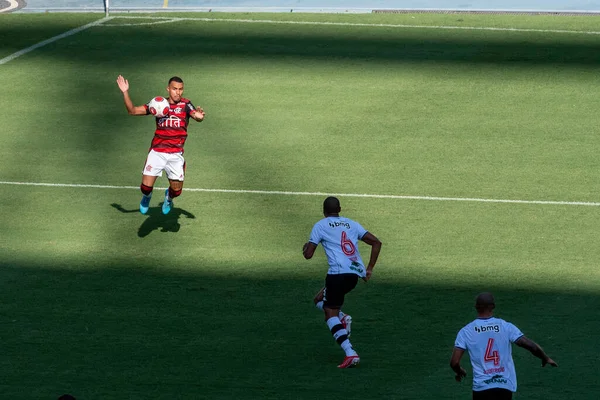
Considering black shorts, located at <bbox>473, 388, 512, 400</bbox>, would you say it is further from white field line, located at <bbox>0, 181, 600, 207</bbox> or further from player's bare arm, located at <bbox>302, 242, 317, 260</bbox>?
white field line, located at <bbox>0, 181, 600, 207</bbox>

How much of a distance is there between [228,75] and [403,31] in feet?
18.7

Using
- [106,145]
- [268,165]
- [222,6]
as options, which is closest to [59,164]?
[106,145]

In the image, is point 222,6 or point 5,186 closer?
point 5,186

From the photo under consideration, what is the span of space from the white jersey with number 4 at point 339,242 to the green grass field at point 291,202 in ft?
4.08

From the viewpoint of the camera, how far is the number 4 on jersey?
1092cm

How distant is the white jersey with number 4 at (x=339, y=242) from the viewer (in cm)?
1339

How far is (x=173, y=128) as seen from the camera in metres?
17.3

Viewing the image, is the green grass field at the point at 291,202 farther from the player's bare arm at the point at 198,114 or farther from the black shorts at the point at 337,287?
the player's bare arm at the point at 198,114

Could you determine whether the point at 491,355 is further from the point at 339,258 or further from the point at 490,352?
the point at 339,258

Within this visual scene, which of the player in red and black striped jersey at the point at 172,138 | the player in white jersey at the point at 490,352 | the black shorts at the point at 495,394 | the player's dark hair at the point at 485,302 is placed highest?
the player's dark hair at the point at 485,302

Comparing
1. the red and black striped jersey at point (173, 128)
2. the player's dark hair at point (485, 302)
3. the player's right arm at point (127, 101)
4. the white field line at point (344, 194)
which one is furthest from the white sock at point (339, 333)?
the white field line at point (344, 194)

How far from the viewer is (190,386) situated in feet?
43.4

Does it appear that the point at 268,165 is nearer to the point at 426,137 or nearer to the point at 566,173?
the point at 426,137

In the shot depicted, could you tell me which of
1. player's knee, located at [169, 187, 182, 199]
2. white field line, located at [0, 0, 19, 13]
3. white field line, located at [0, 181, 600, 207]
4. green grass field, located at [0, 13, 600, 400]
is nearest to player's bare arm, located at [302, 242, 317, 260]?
green grass field, located at [0, 13, 600, 400]
